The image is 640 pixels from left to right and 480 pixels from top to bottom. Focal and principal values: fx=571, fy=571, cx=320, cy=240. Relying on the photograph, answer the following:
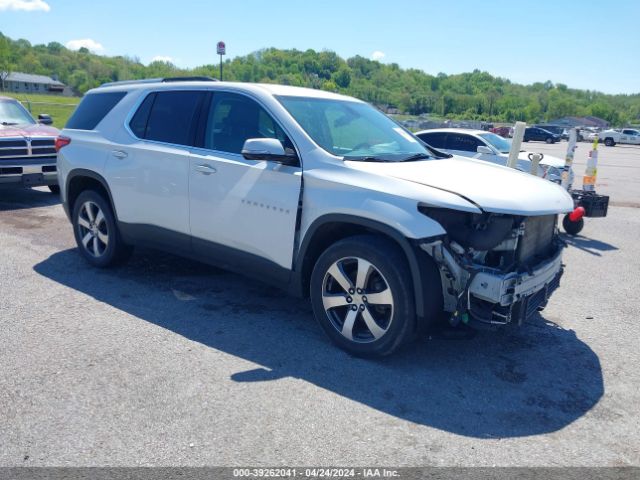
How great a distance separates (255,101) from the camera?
15.2 ft

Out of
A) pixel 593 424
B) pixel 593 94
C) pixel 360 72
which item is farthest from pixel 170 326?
pixel 593 94

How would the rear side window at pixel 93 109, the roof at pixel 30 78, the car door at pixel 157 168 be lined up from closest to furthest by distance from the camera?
the car door at pixel 157 168
the rear side window at pixel 93 109
the roof at pixel 30 78

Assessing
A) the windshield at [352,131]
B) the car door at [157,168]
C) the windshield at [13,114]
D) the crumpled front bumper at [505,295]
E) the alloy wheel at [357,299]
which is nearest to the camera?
the crumpled front bumper at [505,295]

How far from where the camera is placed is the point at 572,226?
342 inches

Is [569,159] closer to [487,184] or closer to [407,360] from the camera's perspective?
[487,184]

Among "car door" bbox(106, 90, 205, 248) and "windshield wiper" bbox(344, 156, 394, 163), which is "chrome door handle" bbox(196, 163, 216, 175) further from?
"windshield wiper" bbox(344, 156, 394, 163)

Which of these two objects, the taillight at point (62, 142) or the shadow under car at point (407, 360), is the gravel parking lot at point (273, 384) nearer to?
the shadow under car at point (407, 360)

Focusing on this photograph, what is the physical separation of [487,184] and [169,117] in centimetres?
294

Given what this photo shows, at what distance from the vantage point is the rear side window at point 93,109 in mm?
5840

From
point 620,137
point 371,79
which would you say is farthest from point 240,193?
point 371,79

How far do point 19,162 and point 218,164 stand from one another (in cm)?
615

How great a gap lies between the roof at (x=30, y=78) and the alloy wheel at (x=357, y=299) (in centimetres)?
13308

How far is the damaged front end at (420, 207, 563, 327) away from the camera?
3.64m

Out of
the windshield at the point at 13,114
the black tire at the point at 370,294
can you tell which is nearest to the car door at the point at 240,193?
the black tire at the point at 370,294
